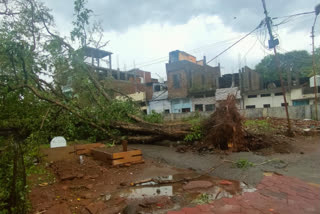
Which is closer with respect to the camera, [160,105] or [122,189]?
[122,189]

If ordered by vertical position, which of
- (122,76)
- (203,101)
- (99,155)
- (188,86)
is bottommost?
(99,155)

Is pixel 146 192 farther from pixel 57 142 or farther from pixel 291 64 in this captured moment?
pixel 291 64

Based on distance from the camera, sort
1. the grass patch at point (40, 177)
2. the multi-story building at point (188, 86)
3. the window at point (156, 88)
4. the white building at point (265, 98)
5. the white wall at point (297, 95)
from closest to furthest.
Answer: the grass patch at point (40, 177), the white wall at point (297, 95), the white building at point (265, 98), the multi-story building at point (188, 86), the window at point (156, 88)

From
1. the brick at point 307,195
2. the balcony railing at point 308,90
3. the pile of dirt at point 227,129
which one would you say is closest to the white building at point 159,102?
the balcony railing at point 308,90

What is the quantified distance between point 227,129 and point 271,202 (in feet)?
12.1

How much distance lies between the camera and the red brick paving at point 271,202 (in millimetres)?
2691

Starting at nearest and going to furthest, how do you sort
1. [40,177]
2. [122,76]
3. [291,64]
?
[40,177] < [291,64] < [122,76]

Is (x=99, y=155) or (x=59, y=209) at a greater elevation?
(x=99, y=155)

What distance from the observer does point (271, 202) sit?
9.56 ft

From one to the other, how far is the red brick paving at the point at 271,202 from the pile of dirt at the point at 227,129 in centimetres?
296

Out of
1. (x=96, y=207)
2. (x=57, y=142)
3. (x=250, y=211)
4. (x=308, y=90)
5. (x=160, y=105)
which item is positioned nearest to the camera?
(x=250, y=211)

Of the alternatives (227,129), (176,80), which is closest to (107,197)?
(227,129)

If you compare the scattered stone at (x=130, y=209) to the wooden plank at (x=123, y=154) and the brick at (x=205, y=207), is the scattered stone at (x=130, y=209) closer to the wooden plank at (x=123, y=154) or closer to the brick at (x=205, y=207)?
the brick at (x=205, y=207)

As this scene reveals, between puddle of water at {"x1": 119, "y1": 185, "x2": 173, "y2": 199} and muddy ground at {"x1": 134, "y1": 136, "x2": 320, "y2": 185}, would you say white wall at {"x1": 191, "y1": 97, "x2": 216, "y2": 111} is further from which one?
puddle of water at {"x1": 119, "y1": 185, "x2": 173, "y2": 199}
